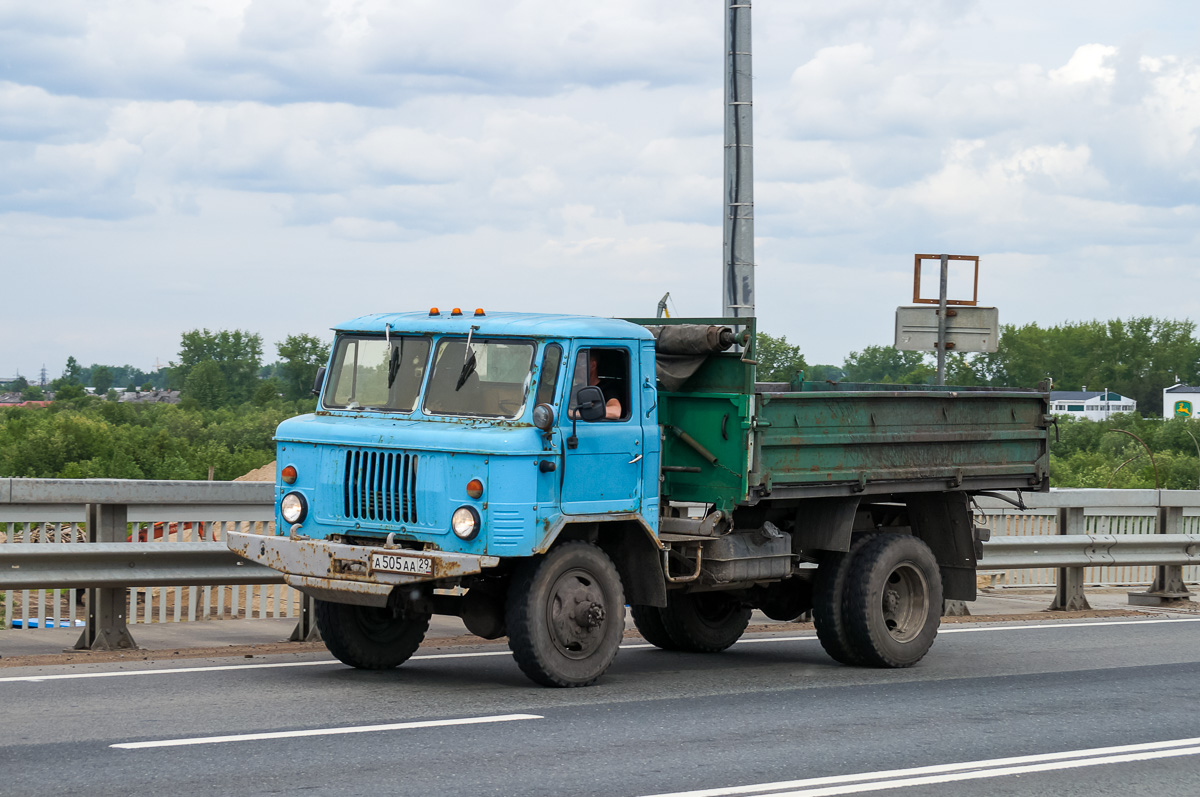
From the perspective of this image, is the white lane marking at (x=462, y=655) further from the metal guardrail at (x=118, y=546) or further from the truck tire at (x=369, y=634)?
the metal guardrail at (x=118, y=546)

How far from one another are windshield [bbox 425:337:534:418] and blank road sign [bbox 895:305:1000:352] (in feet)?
26.0

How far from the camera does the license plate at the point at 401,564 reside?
904 cm

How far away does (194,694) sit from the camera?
904cm

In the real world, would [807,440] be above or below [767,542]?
above

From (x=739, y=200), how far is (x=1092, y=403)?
171271mm

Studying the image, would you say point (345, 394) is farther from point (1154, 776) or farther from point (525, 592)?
point (1154, 776)

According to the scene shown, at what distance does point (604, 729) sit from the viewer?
830cm

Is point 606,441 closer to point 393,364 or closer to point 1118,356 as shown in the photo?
point 393,364

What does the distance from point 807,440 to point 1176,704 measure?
285cm

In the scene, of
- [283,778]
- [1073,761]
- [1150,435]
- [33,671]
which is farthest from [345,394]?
[1150,435]

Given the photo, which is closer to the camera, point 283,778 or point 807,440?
point 283,778

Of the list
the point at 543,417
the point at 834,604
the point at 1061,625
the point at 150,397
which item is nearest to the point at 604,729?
the point at 543,417

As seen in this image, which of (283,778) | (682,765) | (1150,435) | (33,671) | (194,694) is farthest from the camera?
(1150,435)

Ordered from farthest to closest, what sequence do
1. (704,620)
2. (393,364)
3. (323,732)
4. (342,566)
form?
(704,620), (393,364), (342,566), (323,732)
